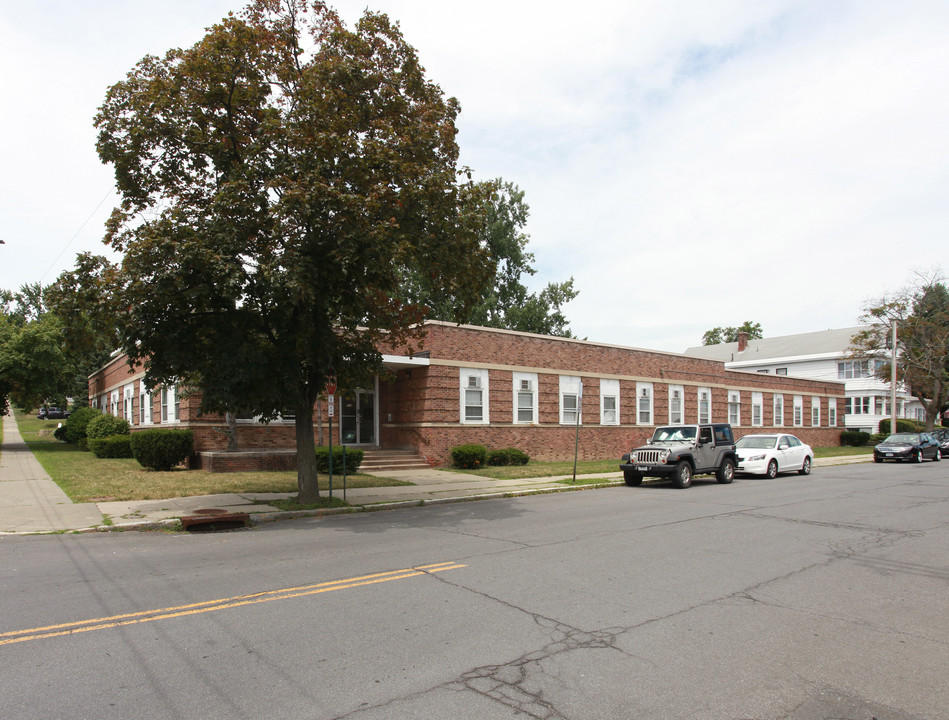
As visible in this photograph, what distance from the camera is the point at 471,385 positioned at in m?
24.2

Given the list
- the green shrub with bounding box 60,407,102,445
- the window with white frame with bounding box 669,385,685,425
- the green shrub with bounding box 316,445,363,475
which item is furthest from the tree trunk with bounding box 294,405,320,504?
the green shrub with bounding box 60,407,102,445

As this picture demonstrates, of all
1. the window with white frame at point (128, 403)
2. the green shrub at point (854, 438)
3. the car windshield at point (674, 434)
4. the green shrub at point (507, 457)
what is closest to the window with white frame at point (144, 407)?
the window with white frame at point (128, 403)

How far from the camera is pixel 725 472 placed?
1958 cm

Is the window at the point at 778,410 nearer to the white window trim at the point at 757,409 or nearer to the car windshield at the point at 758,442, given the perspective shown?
the white window trim at the point at 757,409

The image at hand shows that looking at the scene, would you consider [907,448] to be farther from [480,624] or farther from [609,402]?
[480,624]

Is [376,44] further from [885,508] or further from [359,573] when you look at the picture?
[885,508]

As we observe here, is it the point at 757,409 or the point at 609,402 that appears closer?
the point at 609,402

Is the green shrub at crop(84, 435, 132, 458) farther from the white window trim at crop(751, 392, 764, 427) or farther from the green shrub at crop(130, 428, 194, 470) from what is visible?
the white window trim at crop(751, 392, 764, 427)

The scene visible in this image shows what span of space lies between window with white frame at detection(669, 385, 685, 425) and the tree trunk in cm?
2287

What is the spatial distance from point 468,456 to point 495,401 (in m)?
3.22

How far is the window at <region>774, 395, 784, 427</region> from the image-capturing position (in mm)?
40500

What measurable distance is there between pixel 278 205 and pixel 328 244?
1.20 metres

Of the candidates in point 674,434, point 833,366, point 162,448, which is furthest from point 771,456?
point 833,366

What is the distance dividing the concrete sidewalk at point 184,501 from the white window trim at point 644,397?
10820mm
